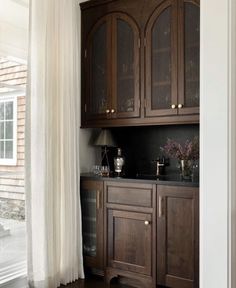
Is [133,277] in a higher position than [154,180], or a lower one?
lower

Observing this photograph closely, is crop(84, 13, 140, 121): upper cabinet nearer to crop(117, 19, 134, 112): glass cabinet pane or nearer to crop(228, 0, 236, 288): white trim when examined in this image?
crop(117, 19, 134, 112): glass cabinet pane

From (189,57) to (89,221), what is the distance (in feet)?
5.79

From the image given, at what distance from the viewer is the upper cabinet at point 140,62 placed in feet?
8.63

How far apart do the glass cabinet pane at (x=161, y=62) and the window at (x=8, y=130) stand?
1239 mm

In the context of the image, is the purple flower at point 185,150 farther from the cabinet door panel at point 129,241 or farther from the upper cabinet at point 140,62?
the cabinet door panel at point 129,241

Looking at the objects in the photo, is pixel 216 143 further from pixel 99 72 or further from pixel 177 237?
pixel 99 72

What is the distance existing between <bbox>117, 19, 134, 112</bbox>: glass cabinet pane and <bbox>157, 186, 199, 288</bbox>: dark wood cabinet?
0.85 metres

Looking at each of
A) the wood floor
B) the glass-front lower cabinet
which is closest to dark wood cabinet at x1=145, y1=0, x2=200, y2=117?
the glass-front lower cabinet

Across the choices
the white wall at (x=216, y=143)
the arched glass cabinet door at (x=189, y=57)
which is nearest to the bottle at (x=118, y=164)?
the arched glass cabinet door at (x=189, y=57)

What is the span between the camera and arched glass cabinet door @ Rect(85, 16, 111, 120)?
9.99 ft

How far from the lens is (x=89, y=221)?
10.2ft

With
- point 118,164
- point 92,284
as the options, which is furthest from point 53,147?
point 92,284

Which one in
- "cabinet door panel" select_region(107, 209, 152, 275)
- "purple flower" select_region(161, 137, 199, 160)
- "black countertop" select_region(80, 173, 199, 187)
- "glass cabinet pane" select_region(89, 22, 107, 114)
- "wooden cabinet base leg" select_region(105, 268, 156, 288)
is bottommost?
"wooden cabinet base leg" select_region(105, 268, 156, 288)

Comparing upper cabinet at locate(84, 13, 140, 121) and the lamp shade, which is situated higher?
upper cabinet at locate(84, 13, 140, 121)
